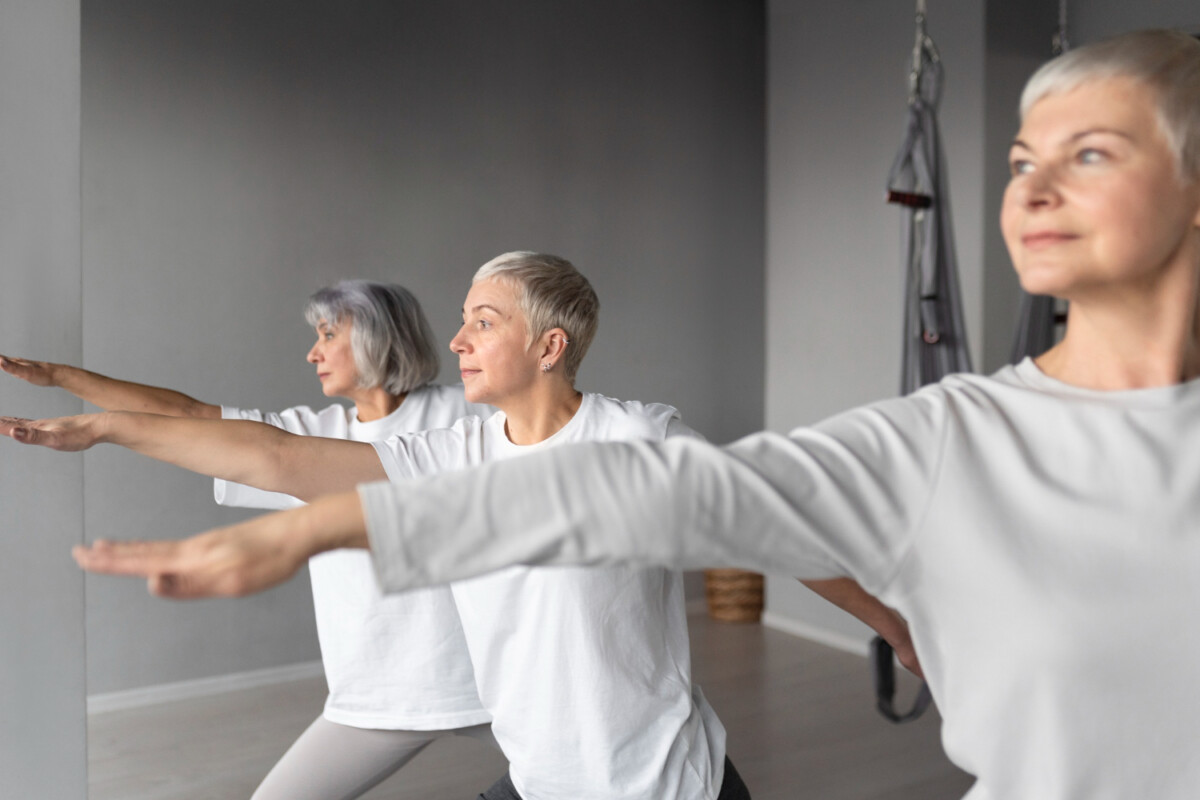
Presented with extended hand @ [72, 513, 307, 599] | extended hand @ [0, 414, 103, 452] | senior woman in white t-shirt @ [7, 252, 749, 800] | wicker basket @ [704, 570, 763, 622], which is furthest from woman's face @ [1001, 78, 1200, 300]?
wicker basket @ [704, 570, 763, 622]

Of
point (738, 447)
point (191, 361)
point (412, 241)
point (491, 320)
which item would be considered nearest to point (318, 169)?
point (412, 241)

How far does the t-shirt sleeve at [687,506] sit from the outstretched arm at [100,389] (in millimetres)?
1265

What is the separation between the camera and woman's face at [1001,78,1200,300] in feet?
2.75

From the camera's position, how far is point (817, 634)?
16.4 feet

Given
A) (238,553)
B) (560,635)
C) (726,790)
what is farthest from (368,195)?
(238,553)

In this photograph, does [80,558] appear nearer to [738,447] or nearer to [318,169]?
[738,447]

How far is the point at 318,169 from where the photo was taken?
170 inches

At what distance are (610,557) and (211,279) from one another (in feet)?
12.2

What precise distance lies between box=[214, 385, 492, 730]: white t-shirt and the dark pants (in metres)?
0.45

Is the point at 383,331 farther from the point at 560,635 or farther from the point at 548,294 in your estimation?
the point at 560,635

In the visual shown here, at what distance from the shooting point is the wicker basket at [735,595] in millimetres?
5223

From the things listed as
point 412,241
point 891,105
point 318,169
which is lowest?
point 412,241

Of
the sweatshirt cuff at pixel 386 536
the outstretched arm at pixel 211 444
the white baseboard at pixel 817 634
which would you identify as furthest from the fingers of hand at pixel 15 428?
the white baseboard at pixel 817 634

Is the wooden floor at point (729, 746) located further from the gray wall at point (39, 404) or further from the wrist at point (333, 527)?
the wrist at point (333, 527)
